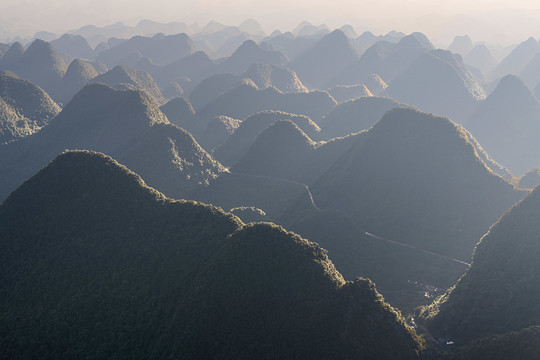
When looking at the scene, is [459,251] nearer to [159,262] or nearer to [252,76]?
[159,262]

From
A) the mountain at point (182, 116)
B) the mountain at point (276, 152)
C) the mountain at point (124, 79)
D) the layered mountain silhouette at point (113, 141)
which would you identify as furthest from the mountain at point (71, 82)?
the mountain at point (276, 152)

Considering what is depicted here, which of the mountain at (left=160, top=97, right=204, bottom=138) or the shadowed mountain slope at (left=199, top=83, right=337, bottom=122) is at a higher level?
the shadowed mountain slope at (left=199, top=83, right=337, bottom=122)

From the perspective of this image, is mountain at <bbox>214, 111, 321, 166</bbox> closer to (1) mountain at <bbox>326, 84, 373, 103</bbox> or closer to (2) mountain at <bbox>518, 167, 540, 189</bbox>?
(1) mountain at <bbox>326, 84, 373, 103</bbox>

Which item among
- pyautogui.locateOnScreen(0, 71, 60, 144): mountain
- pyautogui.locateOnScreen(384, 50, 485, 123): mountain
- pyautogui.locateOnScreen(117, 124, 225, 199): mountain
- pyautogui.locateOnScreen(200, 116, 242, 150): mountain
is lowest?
pyautogui.locateOnScreen(0, 71, 60, 144): mountain

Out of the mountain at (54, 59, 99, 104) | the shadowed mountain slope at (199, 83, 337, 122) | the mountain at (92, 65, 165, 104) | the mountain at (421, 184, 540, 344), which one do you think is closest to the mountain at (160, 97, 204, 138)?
the shadowed mountain slope at (199, 83, 337, 122)

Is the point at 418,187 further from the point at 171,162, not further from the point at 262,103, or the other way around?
the point at 262,103
